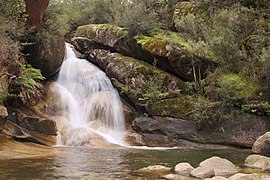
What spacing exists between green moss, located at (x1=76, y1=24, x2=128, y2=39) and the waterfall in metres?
3.19

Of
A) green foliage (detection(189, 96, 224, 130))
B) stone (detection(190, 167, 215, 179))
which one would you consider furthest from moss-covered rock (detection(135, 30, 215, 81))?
stone (detection(190, 167, 215, 179))

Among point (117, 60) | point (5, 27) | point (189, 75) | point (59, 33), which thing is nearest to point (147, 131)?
point (189, 75)

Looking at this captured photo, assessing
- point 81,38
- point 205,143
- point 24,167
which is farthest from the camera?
point 81,38

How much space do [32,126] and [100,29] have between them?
42.9 feet

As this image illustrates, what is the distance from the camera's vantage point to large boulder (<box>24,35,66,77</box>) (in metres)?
20.9

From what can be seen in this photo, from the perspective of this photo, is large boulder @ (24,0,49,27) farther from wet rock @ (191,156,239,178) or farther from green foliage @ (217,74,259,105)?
wet rock @ (191,156,239,178)

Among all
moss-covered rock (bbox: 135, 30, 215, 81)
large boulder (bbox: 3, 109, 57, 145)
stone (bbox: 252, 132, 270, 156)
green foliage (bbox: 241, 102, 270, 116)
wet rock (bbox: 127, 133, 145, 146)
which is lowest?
wet rock (bbox: 127, 133, 145, 146)

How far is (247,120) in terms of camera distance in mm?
19203

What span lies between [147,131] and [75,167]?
1016 centimetres

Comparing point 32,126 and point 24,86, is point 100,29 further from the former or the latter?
point 32,126

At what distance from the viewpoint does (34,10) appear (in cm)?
1752

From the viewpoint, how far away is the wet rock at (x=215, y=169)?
9180 mm

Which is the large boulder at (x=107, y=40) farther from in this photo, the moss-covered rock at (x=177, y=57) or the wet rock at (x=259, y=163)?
the wet rock at (x=259, y=163)

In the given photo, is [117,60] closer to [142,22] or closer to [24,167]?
[142,22]
